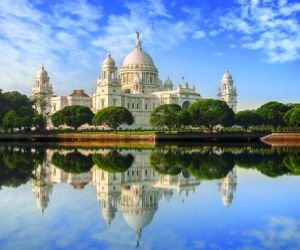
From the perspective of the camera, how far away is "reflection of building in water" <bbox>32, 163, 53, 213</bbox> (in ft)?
63.7

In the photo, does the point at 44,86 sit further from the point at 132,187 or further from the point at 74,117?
the point at 132,187

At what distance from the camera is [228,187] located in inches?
918

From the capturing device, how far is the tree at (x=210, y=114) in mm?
82438

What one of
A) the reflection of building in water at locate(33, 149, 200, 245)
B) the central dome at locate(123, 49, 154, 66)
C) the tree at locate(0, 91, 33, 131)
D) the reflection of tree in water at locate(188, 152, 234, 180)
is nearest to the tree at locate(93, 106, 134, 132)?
the tree at locate(0, 91, 33, 131)

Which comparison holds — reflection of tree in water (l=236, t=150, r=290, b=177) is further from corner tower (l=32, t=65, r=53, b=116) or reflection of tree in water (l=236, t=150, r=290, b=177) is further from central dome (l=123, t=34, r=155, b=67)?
central dome (l=123, t=34, r=155, b=67)

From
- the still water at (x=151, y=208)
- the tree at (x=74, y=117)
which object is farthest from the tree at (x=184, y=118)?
the still water at (x=151, y=208)

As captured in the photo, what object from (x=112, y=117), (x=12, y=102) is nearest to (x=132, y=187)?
(x=112, y=117)

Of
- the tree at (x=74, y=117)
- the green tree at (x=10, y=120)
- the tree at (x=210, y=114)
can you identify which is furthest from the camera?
the tree at (x=74, y=117)

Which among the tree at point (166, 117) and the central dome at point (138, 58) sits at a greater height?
the central dome at point (138, 58)

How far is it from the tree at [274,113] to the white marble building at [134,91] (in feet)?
86.6

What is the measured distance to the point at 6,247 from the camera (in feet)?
42.9

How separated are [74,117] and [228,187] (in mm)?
68651

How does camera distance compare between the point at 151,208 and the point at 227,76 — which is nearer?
the point at 151,208

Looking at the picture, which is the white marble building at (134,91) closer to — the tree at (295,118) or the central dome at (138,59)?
the central dome at (138,59)
